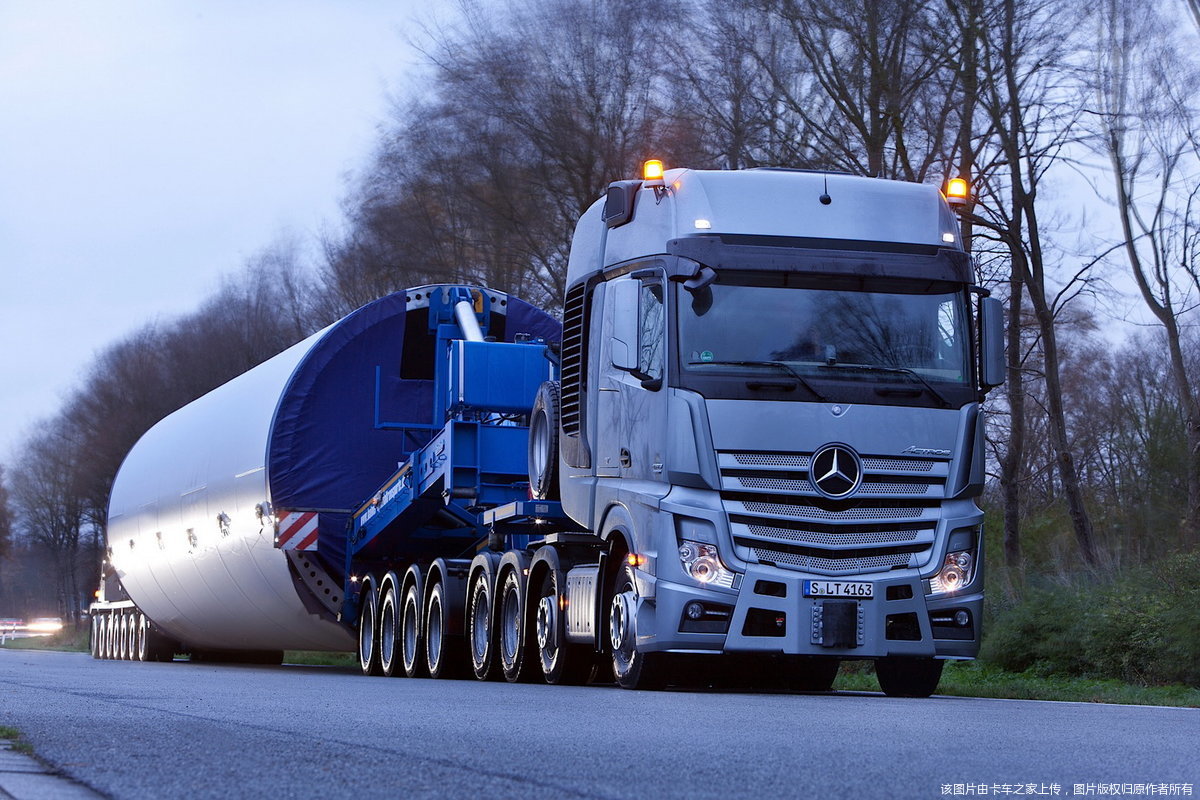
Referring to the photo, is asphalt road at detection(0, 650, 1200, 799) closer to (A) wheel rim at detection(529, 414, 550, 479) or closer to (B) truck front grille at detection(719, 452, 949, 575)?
(B) truck front grille at detection(719, 452, 949, 575)

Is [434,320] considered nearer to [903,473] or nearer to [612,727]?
[903,473]

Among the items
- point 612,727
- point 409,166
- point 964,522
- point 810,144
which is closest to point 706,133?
point 810,144

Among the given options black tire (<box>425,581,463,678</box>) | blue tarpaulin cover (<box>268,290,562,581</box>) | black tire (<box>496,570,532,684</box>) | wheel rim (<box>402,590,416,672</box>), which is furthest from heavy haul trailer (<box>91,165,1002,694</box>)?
blue tarpaulin cover (<box>268,290,562,581</box>)

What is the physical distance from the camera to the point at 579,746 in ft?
20.4

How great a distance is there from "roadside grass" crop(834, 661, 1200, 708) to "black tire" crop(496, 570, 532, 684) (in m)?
2.81

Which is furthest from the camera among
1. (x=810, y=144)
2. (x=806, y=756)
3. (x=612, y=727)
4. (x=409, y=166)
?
(x=409, y=166)

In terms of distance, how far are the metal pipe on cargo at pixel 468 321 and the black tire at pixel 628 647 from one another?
566 cm

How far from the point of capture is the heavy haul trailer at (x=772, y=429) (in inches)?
446

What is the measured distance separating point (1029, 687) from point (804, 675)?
2000mm

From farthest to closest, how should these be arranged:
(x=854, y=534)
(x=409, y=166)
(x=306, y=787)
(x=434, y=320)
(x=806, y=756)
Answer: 1. (x=409, y=166)
2. (x=434, y=320)
3. (x=854, y=534)
4. (x=806, y=756)
5. (x=306, y=787)

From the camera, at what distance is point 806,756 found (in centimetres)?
591

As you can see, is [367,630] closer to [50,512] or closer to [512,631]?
[512,631]

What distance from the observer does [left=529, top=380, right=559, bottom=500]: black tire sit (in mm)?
13703

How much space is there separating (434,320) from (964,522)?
7770mm
